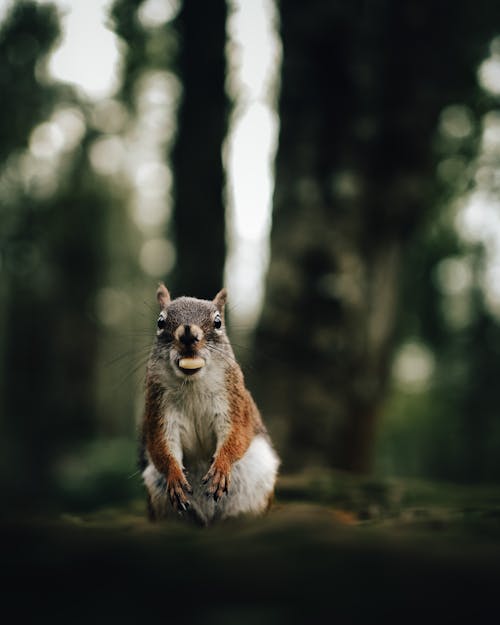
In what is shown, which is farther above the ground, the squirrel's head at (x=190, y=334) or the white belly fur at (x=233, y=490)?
the squirrel's head at (x=190, y=334)

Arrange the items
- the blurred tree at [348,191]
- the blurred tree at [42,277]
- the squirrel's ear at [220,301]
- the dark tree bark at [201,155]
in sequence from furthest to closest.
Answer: the blurred tree at [42,277] < the blurred tree at [348,191] < the dark tree bark at [201,155] < the squirrel's ear at [220,301]

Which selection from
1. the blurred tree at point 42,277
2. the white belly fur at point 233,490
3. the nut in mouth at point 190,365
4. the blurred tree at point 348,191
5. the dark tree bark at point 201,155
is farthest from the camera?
the blurred tree at point 42,277

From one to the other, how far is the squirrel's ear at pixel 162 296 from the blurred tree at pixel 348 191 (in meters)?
3.27

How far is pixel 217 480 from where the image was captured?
1.87m

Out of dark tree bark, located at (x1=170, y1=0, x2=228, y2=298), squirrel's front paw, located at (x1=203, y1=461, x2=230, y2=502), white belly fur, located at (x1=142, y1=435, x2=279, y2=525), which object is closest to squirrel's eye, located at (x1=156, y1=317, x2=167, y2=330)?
squirrel's front paw, located at (x1=203, y1=461, x2=230, y2=502)

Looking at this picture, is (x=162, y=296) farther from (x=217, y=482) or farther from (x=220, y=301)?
(x=217, y=482)

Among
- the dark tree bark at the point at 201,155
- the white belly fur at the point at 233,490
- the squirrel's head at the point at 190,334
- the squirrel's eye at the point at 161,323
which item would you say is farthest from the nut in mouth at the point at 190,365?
the dark tree bark at the point at 201,155

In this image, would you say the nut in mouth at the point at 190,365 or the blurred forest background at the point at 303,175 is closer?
the nut in mouth at the point at 190,365

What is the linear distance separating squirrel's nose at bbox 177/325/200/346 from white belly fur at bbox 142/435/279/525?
0.60 meters

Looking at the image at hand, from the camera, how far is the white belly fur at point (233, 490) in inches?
81.1

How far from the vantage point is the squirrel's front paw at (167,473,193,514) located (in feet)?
5.89

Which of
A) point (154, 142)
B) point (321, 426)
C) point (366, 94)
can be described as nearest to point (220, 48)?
point (366, 94)

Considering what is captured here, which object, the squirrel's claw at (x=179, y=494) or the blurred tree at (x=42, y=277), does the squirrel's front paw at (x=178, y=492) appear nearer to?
the squirrel's claw at (x=179, y=494)

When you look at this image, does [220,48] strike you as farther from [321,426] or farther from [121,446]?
[121,446]
